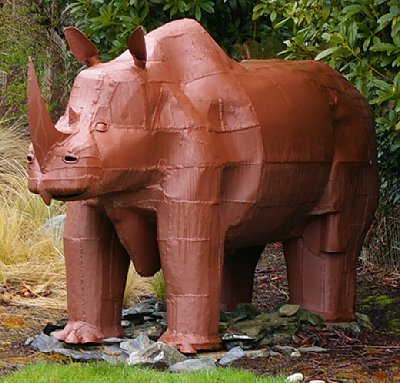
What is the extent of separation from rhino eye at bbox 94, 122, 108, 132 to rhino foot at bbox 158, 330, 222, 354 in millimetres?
1285

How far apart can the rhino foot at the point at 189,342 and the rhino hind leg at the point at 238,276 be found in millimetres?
1427

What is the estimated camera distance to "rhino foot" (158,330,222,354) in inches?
245

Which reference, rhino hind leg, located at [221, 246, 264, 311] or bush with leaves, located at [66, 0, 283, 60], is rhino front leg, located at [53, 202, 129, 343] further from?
bush with leaves, located at [66, 0, 283, 60]

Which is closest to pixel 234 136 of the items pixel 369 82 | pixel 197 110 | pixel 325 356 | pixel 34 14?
pixel 197 110

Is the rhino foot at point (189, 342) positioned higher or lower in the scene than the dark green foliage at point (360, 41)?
lower

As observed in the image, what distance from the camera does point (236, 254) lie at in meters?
7.79

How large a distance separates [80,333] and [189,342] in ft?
2.65

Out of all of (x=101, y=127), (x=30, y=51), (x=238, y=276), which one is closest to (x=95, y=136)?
(x=101, y=127)

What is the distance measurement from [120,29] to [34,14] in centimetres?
554

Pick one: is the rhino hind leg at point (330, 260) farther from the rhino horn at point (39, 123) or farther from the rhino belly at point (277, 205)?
the rhino horn at point (39, 123)

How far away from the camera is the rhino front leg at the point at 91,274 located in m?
6.68

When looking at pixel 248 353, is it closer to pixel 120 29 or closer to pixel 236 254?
pixel 236 254

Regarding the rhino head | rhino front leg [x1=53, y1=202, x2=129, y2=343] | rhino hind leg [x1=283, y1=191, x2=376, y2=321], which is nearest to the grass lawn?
rhino front leg [x1=53, y1=202, x2=129, y2=343]

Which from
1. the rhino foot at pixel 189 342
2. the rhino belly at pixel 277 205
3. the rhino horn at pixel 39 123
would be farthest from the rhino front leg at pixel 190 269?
the rhino horn at pixel 39 123
